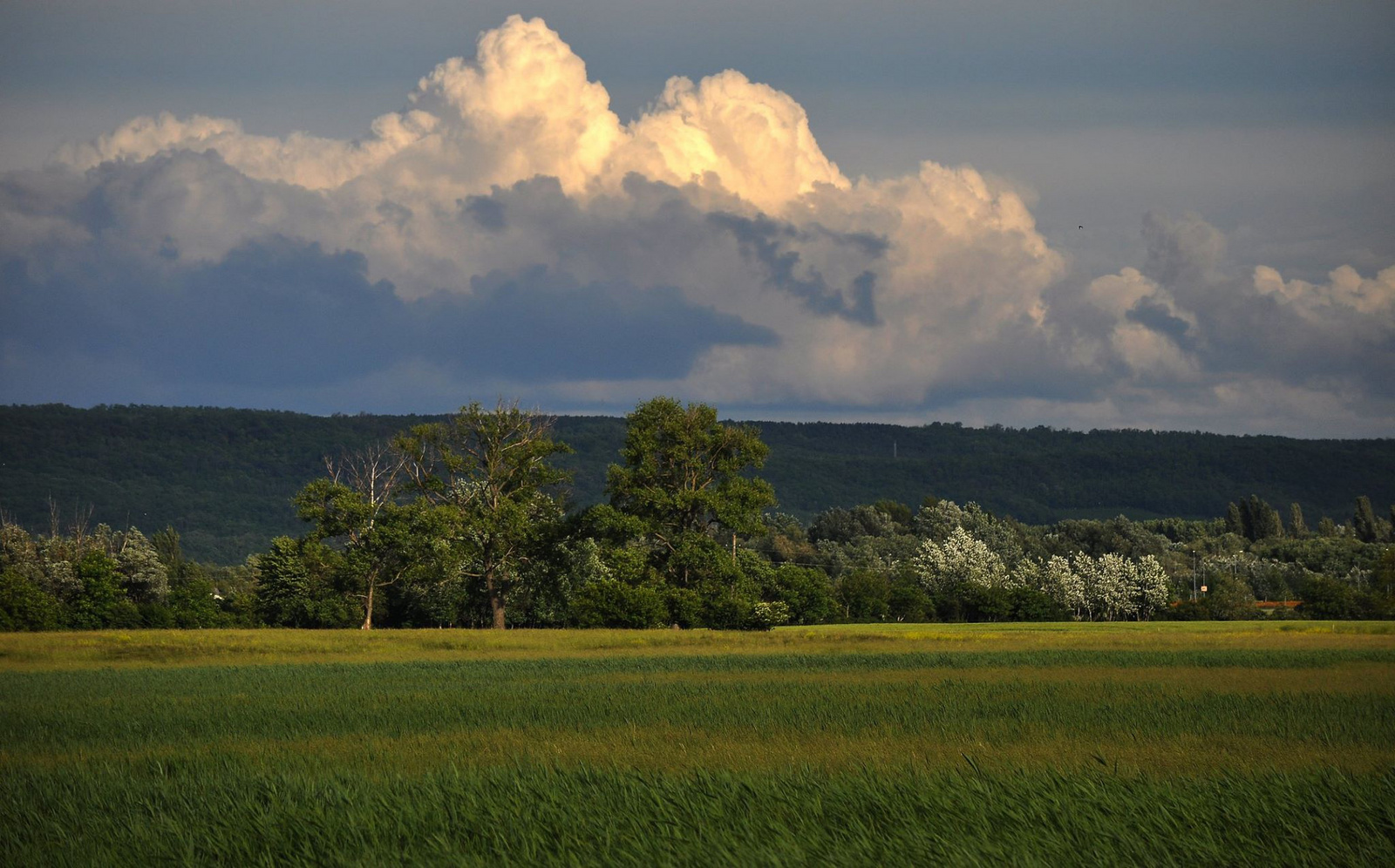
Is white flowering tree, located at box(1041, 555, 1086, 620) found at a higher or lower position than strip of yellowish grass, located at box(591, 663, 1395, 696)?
lower

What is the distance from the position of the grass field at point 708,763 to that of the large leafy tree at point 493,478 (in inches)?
1020

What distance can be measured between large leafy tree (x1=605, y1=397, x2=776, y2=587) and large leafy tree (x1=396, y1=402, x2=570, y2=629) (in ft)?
14.0

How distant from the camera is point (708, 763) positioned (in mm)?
20000

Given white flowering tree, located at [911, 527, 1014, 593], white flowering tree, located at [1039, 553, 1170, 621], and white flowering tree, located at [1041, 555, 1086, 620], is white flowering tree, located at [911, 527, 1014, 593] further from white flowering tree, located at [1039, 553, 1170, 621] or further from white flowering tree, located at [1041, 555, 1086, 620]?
white flowering tree, located at [1039, 553, 1170, 621]

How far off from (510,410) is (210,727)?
45006 millimetres

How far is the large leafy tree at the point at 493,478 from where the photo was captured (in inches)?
2721

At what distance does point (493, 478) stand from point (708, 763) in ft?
169

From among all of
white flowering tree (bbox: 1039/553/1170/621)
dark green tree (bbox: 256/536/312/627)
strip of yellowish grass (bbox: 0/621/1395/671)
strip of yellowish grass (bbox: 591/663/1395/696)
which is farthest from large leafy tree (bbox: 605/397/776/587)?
white flowering tree (bbox: 1039/553/1170/621)

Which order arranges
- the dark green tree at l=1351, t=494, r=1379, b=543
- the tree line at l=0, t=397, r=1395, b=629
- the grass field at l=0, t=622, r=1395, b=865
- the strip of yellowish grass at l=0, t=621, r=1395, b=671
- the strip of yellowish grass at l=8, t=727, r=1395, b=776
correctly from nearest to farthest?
1. the grass field at l=0, t=622, r=1395, b=865
2. the strip of yellowish grass at l=8, t=727, r=1395, b=776
3. the strip of yellowish grass at l=0, t=621, r=1395, b=671
4. the tree line at l=0, t=397, r=1395, b=629
5. the dark green tree at l=1351, t=494, r=1379, b=543

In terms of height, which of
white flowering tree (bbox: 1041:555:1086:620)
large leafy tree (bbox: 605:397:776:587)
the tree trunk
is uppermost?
large leafy tree (bbox: 605:397:776:587)

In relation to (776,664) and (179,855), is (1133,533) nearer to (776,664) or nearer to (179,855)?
(776,664)

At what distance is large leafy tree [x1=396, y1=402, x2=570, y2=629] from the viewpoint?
69.1 meters

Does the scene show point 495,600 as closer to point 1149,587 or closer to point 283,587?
point 283,587

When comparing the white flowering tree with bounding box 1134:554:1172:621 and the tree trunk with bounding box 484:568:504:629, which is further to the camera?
the white flowering tree with bounding box 1134:554:1172:621
